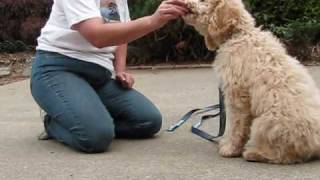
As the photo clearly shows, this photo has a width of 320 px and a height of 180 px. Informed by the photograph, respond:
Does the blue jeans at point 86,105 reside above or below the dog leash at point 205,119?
above

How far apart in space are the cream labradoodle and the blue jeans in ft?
3.34

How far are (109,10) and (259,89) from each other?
1.63m

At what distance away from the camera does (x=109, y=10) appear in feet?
17.8

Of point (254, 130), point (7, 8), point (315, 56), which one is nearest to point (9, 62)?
point (7, 8)

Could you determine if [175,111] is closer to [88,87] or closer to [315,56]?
[88,87]

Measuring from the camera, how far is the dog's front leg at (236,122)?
447 centimetres

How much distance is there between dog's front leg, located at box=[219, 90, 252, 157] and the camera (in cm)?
447

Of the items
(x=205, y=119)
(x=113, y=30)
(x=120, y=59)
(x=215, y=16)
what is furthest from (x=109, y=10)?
(x=205, y=119)

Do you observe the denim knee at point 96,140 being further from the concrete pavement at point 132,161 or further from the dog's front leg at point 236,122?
the dog's front leg at point 236,122

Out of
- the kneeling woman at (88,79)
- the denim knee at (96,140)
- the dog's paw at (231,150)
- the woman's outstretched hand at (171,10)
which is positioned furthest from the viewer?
the denim knee at (96,140)

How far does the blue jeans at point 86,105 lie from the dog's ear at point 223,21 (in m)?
1.11

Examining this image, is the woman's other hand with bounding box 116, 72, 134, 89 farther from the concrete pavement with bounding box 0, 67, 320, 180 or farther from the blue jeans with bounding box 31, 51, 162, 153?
the concrete pavement with bounding box 0, 67, 320, 180

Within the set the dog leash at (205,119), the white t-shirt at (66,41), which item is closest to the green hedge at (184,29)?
the dog leash at (205,119)

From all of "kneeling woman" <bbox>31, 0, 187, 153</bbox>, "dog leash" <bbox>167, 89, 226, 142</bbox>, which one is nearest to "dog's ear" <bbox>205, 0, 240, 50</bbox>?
"kneeling woman" <bbox>31, 0, 187, 153</bbox>
